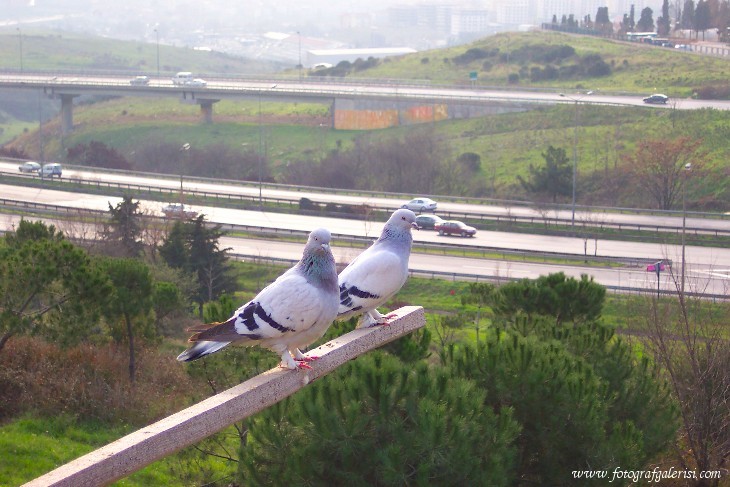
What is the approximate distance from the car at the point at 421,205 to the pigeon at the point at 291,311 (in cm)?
4266

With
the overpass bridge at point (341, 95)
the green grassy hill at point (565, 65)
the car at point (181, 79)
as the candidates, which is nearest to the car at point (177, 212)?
the overpass bridge at point (341, 95)

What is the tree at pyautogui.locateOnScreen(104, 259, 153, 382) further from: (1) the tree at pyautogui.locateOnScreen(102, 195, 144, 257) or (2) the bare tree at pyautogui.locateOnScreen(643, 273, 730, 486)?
(1) the tree at pyautogui.locateOnScreen(102, 195, 144, 257)

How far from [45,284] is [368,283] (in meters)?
12.1

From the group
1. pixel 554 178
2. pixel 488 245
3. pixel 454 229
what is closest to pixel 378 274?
pixel 488 245

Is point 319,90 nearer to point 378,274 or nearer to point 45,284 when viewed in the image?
point 45,284

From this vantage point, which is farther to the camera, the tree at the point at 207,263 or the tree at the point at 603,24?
the tree at the point at 603,24

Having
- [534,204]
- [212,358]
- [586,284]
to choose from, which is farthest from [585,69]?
[212,358]

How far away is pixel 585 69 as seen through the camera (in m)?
87.4

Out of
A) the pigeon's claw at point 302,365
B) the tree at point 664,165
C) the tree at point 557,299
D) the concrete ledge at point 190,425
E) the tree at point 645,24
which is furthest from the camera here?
the tree at point 645,24

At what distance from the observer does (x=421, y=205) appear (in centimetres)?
5403

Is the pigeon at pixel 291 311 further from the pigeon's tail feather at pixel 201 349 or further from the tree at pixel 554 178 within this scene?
the tree at pixel 554 178

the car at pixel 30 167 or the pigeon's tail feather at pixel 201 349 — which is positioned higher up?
the pigeon's tail feather at pixel 201 349

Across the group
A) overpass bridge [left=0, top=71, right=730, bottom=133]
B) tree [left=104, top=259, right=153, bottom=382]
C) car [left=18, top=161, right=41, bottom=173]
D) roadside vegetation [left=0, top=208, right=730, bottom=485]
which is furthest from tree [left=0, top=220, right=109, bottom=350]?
overpass bridge [left=0, top=71, right=730, bottom=133]

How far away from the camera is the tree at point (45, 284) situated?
22.2 metres
